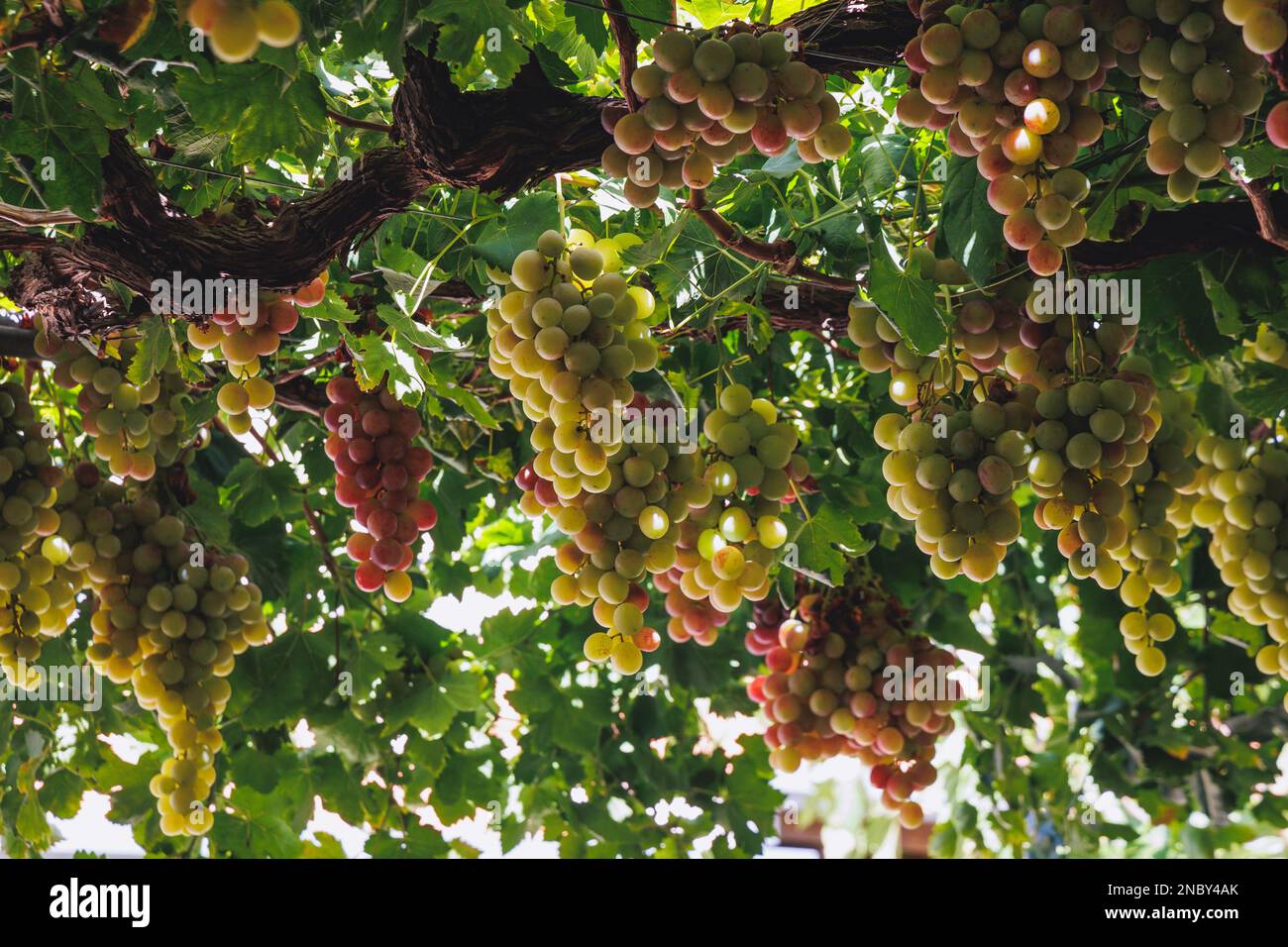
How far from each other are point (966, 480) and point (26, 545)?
1540 millimetres

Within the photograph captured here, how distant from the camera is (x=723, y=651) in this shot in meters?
2.71

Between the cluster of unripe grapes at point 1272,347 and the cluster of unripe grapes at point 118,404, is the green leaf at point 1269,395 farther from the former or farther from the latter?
the cluster of unripe grapes at point 118,404

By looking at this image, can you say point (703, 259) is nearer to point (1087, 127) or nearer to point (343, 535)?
point (1087, 127)

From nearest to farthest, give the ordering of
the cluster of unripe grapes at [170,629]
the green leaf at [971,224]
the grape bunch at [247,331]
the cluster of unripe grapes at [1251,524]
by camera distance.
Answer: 1. the green leaf at [971,224]
2. the grape bunch at [247,331]
3. the cluster of unripe grapes at [1251,524]
4. the cluster of unripe grapes at [170,629]

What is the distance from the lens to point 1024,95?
46.9 inches

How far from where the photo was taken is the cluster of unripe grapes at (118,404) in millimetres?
1989

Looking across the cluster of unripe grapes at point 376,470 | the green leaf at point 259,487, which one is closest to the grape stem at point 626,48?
the cluster of unripe grapes at point 376,470

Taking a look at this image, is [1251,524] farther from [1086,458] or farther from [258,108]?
[258,108]

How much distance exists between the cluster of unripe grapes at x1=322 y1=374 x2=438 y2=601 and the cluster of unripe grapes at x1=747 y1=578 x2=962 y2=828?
82 cm

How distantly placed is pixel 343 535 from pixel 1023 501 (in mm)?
1788

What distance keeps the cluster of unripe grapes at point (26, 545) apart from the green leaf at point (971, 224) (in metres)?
1.53

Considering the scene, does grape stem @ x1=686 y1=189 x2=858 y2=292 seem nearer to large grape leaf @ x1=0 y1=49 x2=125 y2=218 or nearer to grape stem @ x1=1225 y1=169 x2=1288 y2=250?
grape stem @ x1=1225 y1=169 x2=1288 y2=250

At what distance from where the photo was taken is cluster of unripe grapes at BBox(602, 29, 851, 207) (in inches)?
48.6

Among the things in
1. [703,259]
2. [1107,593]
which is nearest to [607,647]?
[703,259]
